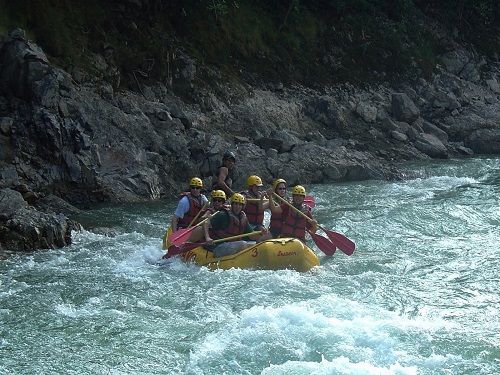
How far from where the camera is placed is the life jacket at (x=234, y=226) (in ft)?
36.6

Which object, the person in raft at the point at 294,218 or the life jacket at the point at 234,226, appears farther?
the person in raft at the point at 294,218

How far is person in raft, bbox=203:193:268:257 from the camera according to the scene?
36.0ft

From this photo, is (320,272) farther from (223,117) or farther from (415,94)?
(415,94)

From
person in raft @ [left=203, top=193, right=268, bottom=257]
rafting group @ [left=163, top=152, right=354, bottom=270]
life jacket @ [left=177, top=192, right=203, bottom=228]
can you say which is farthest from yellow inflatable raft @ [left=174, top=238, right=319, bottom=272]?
life jacket @ [left=177, top=192, right=203, bottom=228]

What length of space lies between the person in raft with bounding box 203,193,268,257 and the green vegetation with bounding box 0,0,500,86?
8885 millimetres

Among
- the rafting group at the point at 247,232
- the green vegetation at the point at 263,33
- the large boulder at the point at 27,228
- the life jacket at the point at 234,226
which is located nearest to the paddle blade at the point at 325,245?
the rafting group at the point at 247,232

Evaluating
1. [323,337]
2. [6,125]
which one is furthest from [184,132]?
[323,337]

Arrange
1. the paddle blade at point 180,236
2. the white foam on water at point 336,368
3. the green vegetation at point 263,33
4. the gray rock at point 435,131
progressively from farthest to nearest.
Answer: the gray rock at point 435,131
the green vegetation at point 263,33
the paddle blade at point 180,236
the white foam on water at point 336,368

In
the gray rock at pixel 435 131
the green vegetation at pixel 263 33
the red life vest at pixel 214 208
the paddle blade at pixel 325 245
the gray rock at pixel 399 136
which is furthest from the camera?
the gray rock at pixel 435 131

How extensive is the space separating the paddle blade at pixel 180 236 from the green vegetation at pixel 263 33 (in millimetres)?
8512

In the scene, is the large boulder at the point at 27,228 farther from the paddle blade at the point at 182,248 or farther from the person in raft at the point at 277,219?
the person in raft at the point at 277,219

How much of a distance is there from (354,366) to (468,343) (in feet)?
4.86

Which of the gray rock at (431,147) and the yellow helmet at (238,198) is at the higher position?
the yellow helmet at (238,198)

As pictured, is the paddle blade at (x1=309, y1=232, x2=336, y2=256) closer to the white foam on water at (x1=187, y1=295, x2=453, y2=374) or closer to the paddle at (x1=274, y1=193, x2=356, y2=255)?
the paddle at (x1=274, y1=193, x2=356, y2=255)
